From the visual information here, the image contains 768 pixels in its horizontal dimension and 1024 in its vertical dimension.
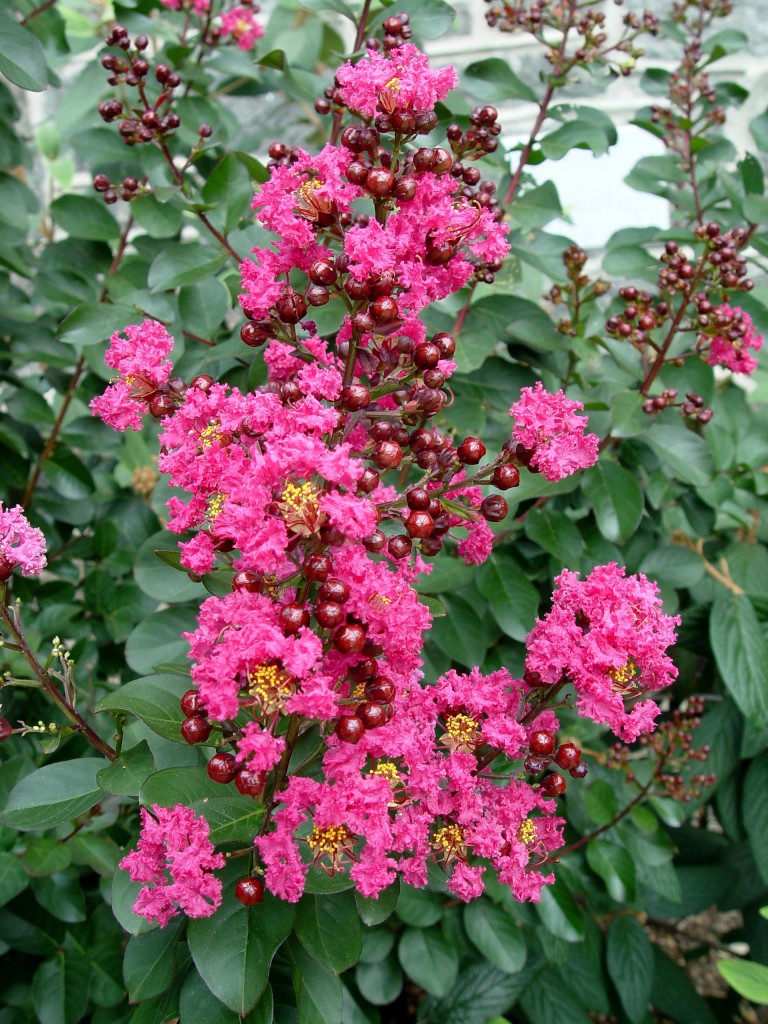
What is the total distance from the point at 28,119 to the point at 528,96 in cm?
179

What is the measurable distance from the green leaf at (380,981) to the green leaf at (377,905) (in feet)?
1.80

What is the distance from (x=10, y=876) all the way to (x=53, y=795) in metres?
0.31

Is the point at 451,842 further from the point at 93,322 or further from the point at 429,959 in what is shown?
the point at 93,322

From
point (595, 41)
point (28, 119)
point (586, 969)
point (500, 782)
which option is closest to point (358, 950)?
point (500, 782)

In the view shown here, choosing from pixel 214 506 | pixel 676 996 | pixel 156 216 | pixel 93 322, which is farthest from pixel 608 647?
pixel 676 996

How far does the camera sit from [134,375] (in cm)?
83

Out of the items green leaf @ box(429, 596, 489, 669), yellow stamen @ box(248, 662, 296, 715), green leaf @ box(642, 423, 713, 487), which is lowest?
green leaf @ box(429, 596, 489, 669)

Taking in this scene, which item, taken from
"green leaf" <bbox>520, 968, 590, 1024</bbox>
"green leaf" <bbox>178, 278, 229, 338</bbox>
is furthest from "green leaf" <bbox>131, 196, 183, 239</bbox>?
"green leaf" <bbox>520, 968, 590, 1024</bbox>

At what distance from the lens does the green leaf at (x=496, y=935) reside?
124 centimetres

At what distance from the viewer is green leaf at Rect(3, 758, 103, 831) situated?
0.83m

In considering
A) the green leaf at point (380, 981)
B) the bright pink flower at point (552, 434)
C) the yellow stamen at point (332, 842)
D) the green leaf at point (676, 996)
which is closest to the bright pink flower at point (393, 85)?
the bright pink flower at point (552, 434)

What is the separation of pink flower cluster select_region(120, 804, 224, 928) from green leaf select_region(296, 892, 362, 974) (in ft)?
0.39

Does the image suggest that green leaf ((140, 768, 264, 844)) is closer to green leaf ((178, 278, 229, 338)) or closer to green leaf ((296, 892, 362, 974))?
green leaf ((296, 892, 362, 974))

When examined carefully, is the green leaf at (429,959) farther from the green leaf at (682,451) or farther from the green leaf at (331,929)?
the green leaf at (682,451)
